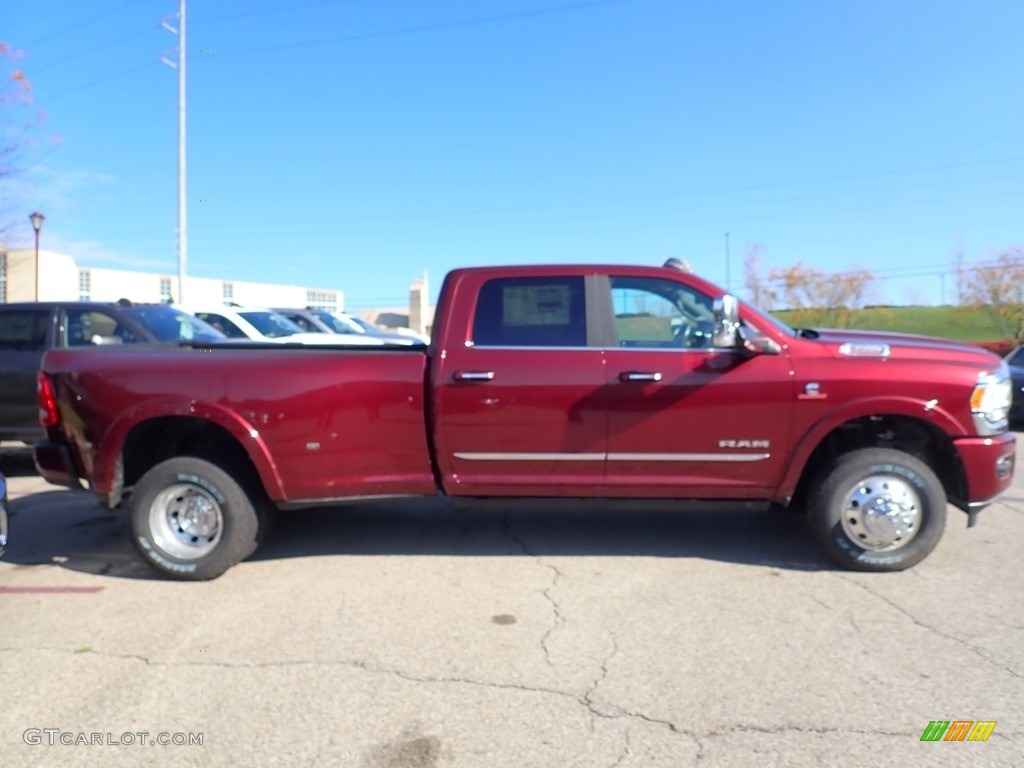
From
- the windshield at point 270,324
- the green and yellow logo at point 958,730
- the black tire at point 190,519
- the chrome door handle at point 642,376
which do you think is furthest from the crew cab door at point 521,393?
the windshield at point 270,324

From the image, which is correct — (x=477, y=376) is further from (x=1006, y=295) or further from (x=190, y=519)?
(x=1006, y=295)

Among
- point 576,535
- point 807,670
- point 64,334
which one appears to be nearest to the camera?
point 807,670

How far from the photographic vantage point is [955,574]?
5047 mm

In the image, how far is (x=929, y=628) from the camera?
423 cm

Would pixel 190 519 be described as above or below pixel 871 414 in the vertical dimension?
below

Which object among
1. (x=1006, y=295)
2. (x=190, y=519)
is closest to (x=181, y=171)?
(x=190, y=519)

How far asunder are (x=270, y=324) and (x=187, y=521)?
10.6 m

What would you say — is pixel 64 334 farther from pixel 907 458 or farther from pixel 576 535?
pixel 907 458

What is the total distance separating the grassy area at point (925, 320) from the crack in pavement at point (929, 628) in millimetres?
40556

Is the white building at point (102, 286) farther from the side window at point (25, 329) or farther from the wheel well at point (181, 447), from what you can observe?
the wheel well at point (181, 447)

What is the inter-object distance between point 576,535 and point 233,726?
3.10 meters

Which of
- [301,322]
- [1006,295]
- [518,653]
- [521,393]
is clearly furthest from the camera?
[1006,295]

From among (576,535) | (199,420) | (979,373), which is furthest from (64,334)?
(979,373)

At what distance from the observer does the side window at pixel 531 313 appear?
5.10 metres
